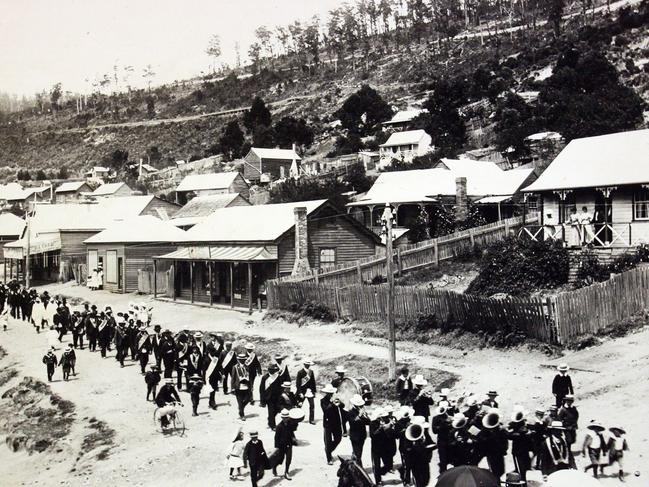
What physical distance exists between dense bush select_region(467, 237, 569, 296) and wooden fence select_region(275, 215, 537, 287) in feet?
18.7

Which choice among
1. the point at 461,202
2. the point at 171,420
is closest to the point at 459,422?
the point at 171,420

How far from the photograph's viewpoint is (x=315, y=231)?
34281 mm

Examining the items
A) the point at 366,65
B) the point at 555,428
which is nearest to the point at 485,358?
the point at 555,428

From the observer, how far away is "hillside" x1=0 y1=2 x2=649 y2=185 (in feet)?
302

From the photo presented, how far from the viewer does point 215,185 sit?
247ft

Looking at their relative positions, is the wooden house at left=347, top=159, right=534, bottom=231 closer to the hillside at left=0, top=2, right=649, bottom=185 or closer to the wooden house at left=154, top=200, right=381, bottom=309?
the wooden house at left=154, top=200, right=381, bottom=309

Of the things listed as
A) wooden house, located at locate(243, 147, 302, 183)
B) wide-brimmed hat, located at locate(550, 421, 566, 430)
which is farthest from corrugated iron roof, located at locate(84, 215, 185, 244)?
wooden house, located at locate(243, 147, 302, 183)

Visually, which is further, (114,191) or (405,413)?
(114,191)

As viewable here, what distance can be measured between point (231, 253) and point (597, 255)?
678 inches

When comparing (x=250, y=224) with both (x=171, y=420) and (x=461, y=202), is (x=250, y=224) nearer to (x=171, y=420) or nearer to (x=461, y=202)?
(x=461, y=202)

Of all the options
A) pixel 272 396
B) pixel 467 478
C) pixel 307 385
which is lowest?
pixel 272 396

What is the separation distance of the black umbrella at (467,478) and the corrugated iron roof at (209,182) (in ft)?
220

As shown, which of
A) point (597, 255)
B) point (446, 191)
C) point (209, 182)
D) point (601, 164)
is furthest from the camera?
point (209, 182)

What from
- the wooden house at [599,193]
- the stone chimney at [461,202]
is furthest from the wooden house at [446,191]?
the wooden house at [599,193]
